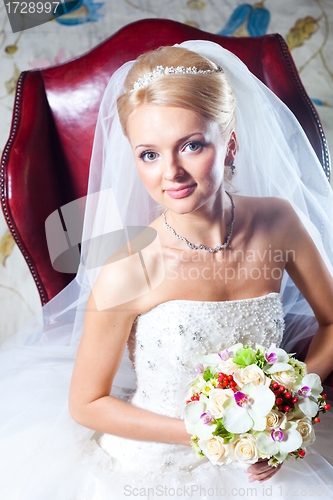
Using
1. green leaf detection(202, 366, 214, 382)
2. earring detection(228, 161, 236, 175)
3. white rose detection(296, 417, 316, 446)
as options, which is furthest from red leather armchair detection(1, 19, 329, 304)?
white rose detection(296, 417, 316, 446)

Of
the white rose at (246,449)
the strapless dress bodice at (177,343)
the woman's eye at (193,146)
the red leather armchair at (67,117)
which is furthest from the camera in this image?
the red leather armchair at (67,117)

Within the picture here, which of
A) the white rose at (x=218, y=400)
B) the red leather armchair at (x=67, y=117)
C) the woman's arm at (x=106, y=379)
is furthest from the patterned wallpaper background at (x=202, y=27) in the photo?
the white rose at (x=218, y=400)

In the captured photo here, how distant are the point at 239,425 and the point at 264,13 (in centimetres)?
236

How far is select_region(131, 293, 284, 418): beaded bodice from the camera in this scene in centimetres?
146

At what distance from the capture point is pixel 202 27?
2.82m

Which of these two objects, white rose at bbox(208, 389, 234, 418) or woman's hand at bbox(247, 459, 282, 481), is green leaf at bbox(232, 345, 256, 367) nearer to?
white rose at bbox(208, 389, 234, 418)

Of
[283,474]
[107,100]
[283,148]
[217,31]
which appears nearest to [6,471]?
[283,474]

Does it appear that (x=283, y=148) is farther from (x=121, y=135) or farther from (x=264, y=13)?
(x=264, y=13)

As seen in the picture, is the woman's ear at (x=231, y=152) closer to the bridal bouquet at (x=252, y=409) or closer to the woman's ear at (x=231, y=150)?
the woman's ear at (x=231, y=150)

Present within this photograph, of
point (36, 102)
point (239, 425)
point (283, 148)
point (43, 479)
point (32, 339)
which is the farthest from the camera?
point (36, 102)

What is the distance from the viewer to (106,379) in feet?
4.83

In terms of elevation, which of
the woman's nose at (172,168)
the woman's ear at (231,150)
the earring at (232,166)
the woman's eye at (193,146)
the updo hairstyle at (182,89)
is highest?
the updo hairstyle at (182,89)

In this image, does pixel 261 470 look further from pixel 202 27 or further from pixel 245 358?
pixel 202 27

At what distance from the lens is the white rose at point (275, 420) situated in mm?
1112
